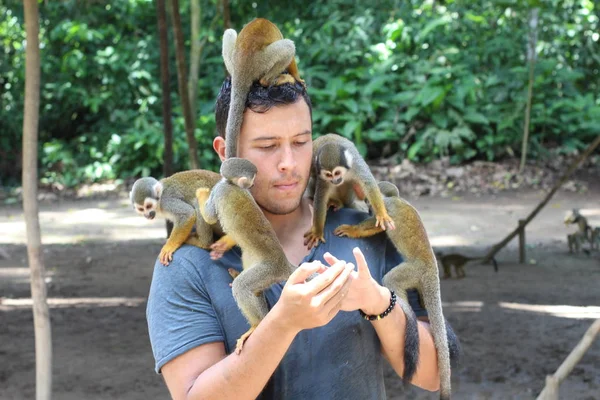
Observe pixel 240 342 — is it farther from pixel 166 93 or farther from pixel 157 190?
pixel 166 93

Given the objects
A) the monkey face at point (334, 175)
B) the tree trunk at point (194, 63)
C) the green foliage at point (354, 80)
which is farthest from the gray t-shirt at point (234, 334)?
the green foliage at point (354, 80)

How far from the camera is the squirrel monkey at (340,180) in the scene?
231 cm

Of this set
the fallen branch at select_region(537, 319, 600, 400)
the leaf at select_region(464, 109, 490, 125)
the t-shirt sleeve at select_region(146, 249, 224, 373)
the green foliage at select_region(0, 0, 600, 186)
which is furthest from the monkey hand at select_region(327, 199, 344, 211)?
the leaf at select_region(464, 109, 490, 125)

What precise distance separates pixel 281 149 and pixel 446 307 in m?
3.95

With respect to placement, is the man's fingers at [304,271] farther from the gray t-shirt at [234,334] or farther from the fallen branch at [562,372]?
the fallen branch at [562,372]

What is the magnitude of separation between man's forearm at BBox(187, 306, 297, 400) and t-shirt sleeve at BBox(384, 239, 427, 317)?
2.14 ft

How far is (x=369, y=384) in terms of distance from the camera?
180 cm

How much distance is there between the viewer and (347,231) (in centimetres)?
196

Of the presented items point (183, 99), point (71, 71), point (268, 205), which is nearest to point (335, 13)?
point (71, 71)

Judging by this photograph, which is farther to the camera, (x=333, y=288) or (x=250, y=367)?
(x=250, y=367)

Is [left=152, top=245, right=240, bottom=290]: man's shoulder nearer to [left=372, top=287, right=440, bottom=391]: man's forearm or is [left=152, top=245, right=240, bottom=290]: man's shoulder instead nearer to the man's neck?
the man's neck

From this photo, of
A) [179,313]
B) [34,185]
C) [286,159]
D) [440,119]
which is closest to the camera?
[179,313]

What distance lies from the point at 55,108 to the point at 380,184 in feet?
36.1

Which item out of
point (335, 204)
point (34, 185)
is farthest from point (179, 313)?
point (34, 185)
